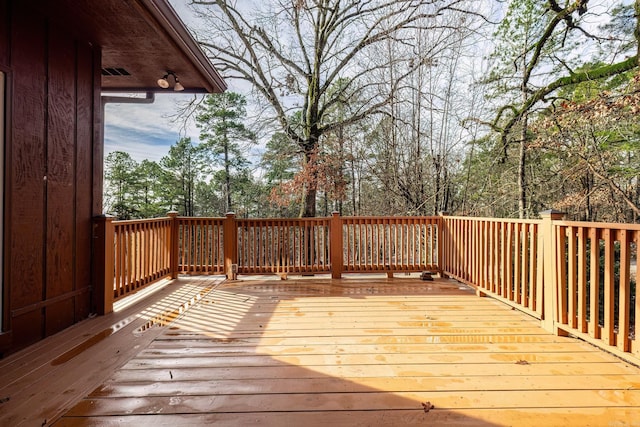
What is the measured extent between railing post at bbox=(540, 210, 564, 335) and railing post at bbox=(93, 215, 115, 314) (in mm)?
4262

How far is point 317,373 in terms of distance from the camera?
6.45ft

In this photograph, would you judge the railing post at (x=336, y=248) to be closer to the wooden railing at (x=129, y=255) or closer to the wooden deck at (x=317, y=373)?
the wooden deck at (x=317, y=373)

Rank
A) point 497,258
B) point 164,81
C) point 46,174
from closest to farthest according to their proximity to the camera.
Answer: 1. point 46,174
2. point 497,258
3. point 164,81

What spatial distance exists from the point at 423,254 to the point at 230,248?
3120mm

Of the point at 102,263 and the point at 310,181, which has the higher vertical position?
the point at 310,181

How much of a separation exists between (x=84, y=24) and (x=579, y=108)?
21.8 ft

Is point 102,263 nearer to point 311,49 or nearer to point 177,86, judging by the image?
point 177,86

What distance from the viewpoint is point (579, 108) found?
4.91 metres

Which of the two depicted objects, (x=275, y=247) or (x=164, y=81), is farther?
(x=275, y=247)

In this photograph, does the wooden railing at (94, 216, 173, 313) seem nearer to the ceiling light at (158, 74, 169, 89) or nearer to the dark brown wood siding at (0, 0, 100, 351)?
A: the dark brown wood siding at (0, 0, 100, 351)

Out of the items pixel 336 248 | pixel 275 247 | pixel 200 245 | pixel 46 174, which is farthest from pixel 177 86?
pixel 336 248

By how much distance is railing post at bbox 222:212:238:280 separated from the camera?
4.83 meters

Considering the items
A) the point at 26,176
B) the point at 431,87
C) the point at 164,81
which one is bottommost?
the point at 26,176

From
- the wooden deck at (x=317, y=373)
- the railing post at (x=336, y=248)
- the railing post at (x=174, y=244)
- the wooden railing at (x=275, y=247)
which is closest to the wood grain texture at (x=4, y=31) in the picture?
the wooden deck at (x=317, y=373)
